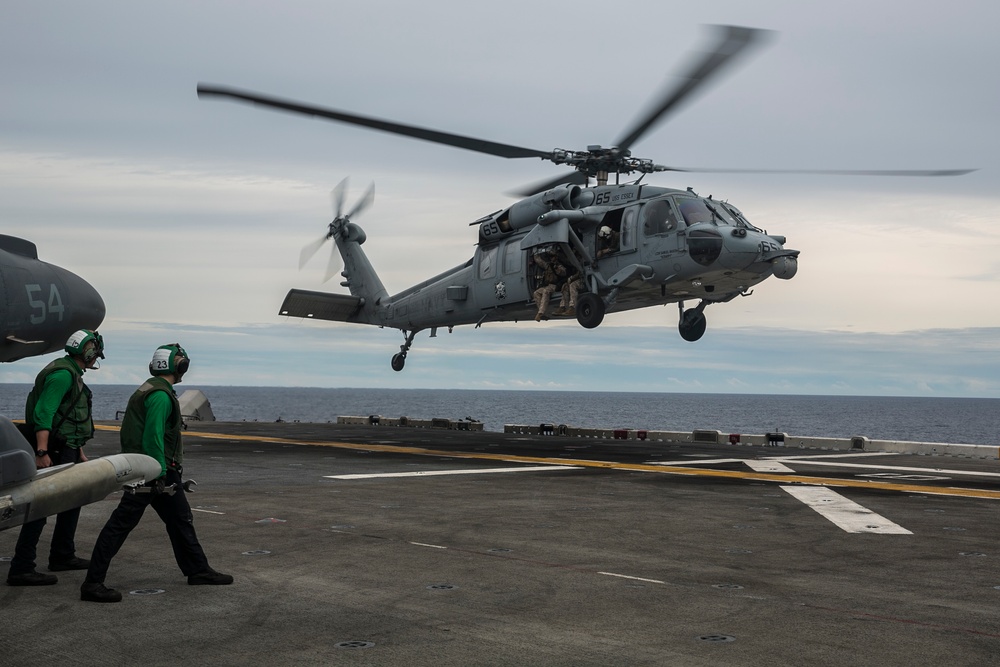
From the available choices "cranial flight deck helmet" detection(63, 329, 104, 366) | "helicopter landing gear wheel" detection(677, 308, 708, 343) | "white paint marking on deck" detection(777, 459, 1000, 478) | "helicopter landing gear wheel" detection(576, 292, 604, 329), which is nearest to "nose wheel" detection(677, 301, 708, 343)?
"helicopter landing gear wheel" detection(677, 308, 708, 343)

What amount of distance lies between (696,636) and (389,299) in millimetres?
27718

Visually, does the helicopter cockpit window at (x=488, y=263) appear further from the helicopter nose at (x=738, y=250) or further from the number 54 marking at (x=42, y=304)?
the number 54 marking at (x=42, y=304)

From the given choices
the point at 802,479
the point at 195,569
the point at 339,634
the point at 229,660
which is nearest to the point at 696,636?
the point at 339,634

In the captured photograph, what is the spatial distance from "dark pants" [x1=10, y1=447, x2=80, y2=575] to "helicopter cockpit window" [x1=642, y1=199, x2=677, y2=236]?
17.4m

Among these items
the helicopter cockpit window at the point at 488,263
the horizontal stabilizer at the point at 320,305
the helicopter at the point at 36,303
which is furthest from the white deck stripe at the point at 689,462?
the horizontal stabilizer at the point at 320,305

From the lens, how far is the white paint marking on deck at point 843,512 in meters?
11.3

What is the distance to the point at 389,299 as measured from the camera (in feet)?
110

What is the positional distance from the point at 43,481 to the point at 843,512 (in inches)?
382

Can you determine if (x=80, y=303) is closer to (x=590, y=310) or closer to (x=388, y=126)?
(x=388, y=126)

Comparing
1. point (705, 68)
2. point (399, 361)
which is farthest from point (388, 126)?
point (399, 361)

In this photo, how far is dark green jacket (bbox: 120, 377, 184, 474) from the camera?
7848mm

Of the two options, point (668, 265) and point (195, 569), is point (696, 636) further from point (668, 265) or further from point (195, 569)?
point (668, 265)

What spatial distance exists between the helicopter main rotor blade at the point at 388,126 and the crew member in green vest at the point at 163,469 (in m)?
11.8

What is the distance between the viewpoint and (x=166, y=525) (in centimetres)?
801
